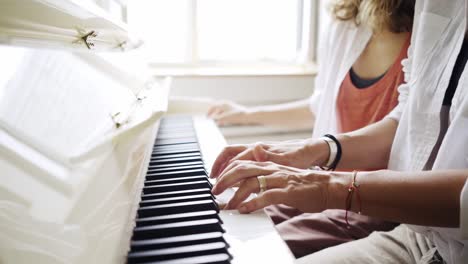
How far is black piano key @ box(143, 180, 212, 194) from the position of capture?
2.00 ft

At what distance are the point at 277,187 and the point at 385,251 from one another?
0.86 feet

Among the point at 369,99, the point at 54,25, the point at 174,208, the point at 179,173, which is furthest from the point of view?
the point at 369,99

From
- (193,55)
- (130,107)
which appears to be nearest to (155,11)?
(193,55)

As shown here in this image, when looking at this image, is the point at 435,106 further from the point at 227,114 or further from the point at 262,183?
the point at 227,114

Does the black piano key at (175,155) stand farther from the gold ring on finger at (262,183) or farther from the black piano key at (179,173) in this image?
the gold ring on finger at (262,183)

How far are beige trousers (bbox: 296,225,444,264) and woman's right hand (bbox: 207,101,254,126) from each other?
0.64m

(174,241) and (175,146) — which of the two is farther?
(175,146)

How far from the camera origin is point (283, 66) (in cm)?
205

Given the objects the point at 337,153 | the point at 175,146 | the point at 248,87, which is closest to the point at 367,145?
the point at 337,153

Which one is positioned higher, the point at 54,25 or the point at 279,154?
the point at 54,25

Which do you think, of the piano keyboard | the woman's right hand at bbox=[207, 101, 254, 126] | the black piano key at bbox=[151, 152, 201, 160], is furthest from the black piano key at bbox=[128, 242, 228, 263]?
the woman's right hand at bbox=[207, 101, 254, 126]

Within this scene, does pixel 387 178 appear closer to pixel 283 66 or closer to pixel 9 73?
pixel 9 73

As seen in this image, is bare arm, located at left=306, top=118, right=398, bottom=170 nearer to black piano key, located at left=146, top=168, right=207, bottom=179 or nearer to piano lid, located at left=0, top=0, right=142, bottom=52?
black piano key, located at left=146, top=168, right=207, bottom=179

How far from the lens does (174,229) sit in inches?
19.4
